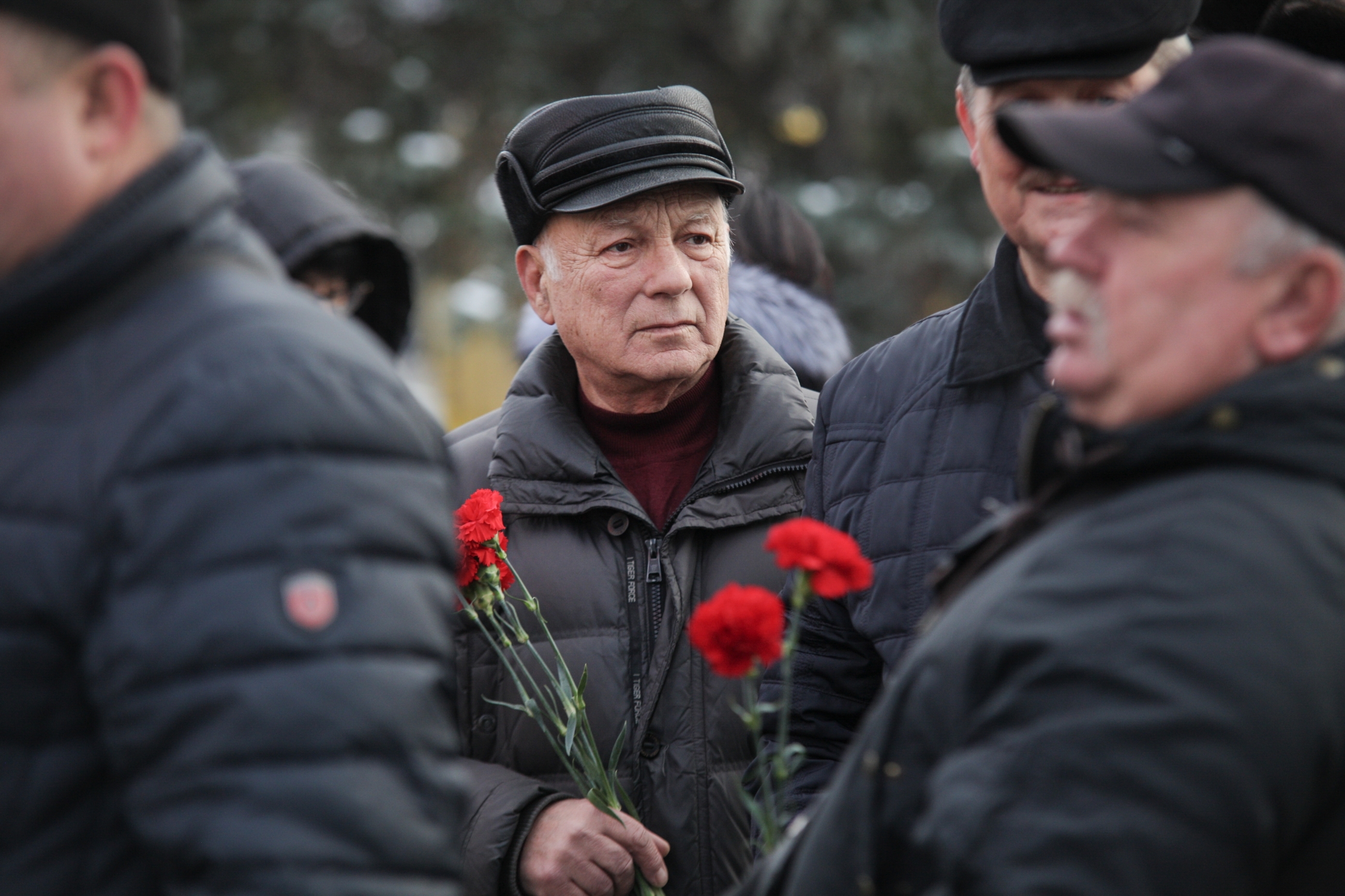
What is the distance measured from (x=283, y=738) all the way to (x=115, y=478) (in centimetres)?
29

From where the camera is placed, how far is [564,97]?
31.5 feet

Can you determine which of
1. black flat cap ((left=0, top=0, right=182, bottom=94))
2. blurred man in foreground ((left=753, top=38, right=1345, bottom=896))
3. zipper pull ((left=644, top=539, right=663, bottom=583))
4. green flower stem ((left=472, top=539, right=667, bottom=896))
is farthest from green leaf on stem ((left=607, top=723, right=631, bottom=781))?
black flat cap ((left=0, top=0, right=182, bottom=94))

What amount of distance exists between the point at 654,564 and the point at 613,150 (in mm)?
890

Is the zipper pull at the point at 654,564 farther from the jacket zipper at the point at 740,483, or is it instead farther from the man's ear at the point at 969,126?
the man's ear at the point at 969,126

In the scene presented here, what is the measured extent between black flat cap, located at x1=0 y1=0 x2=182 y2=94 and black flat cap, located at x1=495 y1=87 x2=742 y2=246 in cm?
149

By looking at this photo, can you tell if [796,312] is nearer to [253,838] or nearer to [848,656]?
[848,656]

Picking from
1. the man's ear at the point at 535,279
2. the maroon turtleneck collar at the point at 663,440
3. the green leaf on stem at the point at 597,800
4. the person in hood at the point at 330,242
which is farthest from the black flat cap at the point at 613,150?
the green leaf on stem at the point at 597,800

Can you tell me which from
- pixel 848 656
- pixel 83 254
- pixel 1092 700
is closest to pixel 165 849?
pixel 83 254

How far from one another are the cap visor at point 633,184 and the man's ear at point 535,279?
23 centimetres

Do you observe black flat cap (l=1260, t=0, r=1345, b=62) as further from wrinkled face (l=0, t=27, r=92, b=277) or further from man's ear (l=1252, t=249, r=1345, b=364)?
wrinkled face (l=0, t=27, r=92, b=277)

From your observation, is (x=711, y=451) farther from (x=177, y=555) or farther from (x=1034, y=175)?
(x=177, y=555)

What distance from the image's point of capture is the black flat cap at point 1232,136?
1384 mm

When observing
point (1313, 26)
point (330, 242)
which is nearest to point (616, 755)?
point (1313, 26)

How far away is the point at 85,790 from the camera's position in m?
1.31
